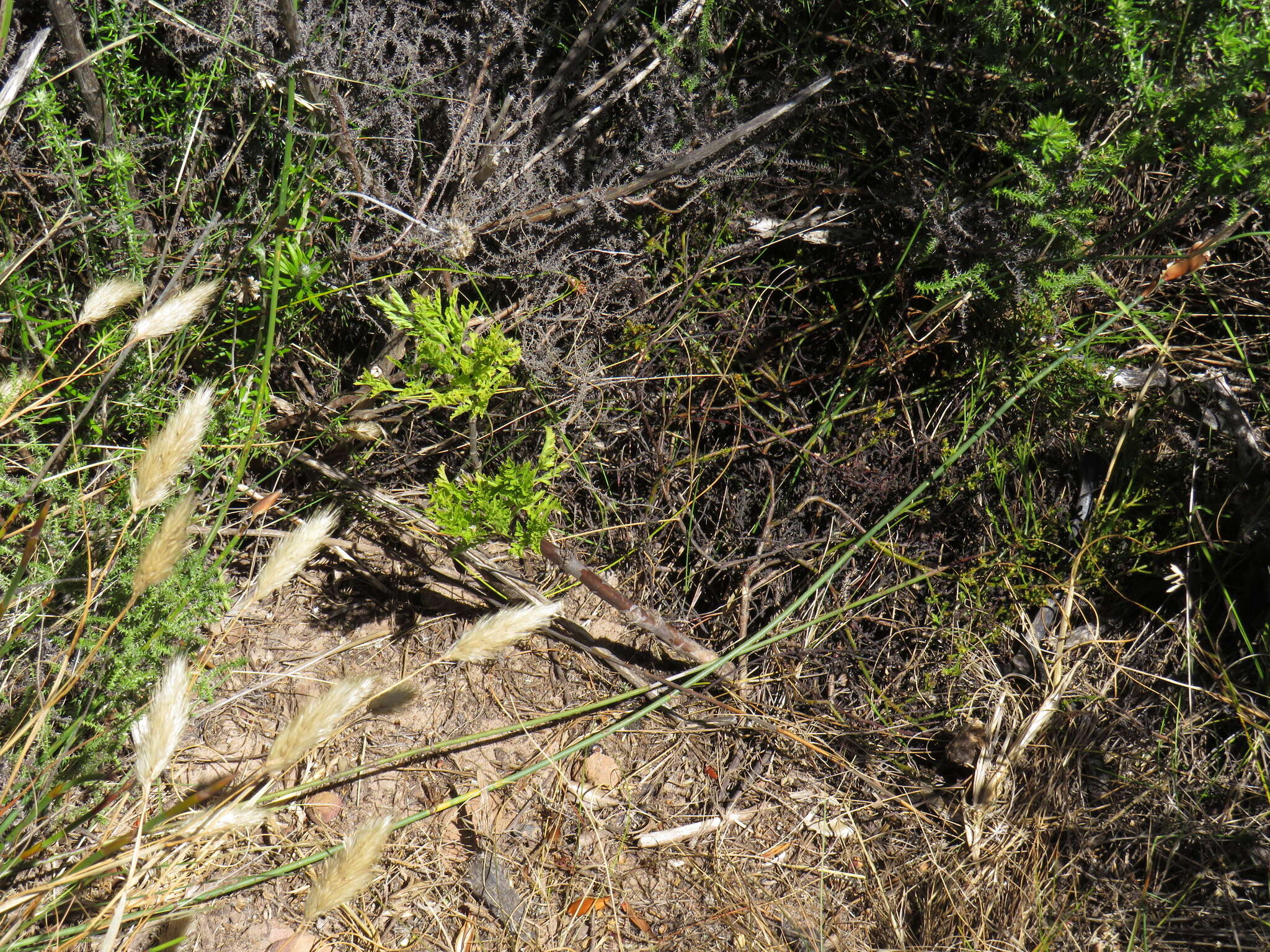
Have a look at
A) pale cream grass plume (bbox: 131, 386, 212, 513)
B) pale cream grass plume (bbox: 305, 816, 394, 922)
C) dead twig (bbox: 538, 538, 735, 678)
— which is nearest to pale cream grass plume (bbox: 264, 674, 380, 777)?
pale cream grass plume (bbox: 305, 816, 394, 922)

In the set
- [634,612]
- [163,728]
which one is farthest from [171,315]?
[634,612]

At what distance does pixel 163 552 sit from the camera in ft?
4.61

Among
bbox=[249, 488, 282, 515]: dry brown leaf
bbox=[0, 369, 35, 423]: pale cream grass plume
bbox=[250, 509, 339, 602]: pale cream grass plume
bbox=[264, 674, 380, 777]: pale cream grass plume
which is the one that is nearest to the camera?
bbox=[264, 674, 380, 777]: pale cream grass plume

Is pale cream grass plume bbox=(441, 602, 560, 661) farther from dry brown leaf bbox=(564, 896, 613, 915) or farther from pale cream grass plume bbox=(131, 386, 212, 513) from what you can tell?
dry brown leaf bbox=(564, 896, 613, 915)

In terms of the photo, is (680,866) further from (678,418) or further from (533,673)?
(678,418)

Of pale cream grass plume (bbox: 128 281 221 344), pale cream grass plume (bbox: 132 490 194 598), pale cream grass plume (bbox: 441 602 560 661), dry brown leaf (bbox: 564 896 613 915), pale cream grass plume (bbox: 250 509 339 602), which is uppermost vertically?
pale cream grass plume (bbox: 128 281 221 344)

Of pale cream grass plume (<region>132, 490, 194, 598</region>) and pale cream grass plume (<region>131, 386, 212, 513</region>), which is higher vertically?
pale cream grass plume (<region>131, 386, 212, 513</region>)

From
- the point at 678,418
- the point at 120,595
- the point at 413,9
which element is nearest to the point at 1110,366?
the point at 678,418

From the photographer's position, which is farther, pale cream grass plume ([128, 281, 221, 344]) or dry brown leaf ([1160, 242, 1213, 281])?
dry brown leaf ([1160, 242, 1213, 281])

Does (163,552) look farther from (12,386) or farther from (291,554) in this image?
(12,386)

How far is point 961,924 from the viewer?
6.28ft

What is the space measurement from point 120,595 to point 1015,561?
1997 millimetres

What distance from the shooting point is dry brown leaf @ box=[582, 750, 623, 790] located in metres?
2.06

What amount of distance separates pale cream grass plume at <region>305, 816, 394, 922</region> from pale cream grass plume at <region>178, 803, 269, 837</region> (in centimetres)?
14
